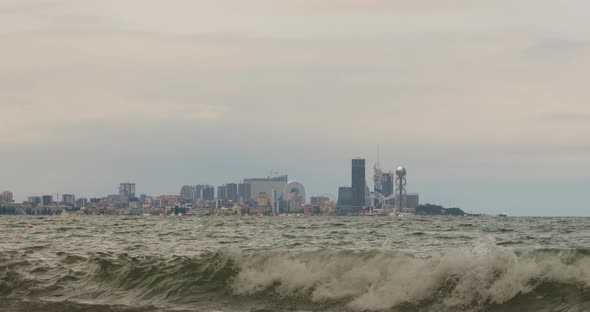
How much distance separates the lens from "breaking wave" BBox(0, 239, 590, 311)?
1517 cm

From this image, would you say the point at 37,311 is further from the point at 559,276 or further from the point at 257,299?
the point at 559,276

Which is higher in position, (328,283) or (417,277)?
(417,277)

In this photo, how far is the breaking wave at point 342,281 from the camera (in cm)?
1517

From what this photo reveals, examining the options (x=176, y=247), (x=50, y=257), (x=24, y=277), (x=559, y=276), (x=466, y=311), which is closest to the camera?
(x=466, y=311)

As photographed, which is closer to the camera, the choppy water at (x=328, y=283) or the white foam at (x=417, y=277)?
the choppy water at (x=328, y=283)

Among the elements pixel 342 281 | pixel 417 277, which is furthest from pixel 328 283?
pixel 417 277

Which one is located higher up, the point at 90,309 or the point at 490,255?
the point at 490,255

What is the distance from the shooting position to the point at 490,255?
1608 centimetres

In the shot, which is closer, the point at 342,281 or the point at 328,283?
the point at 342,281

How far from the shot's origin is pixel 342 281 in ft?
55.9

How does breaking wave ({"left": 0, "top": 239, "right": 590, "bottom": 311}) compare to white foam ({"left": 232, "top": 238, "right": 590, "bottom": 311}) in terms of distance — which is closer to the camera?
breaking wave ({"left": 0, "top": 239, "right": 590, "bottom": 311})

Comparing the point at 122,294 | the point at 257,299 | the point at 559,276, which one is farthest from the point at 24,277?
the point at 559,276

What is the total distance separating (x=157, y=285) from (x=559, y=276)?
9363 millimetres

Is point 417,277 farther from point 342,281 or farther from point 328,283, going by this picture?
point 328,283
